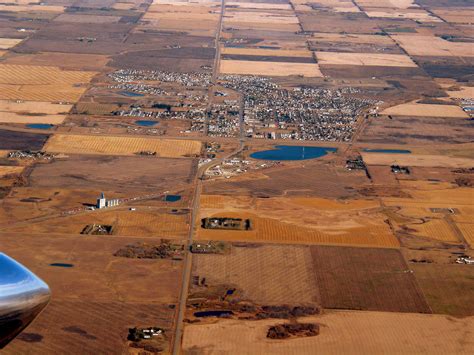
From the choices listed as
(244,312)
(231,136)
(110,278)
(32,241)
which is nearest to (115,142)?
(231,136)

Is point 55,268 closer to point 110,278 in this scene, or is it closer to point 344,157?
point 110,278

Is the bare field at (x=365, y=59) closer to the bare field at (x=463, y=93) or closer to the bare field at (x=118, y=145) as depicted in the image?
the bare field at (x=463, y=93)

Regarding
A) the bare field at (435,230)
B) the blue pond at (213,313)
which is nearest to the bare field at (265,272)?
the blue pond at (213,313)

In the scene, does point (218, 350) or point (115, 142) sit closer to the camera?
point (218, 350)

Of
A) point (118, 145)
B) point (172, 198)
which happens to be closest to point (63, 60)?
point (118, 145)

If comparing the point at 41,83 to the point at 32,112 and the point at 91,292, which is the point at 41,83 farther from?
the point at 91,292
